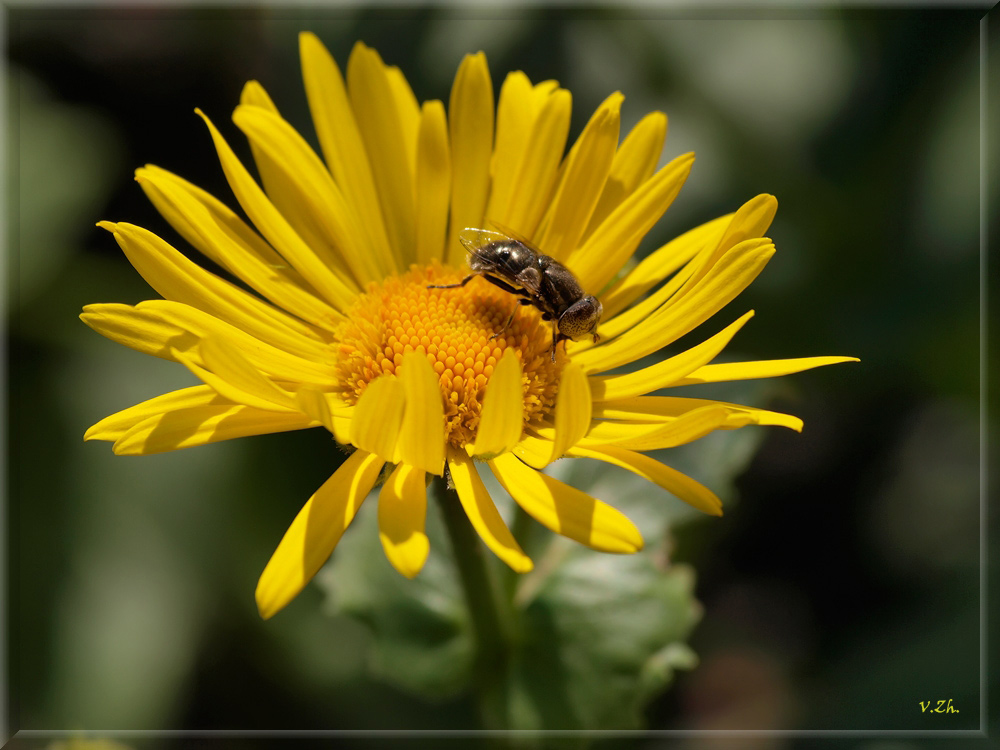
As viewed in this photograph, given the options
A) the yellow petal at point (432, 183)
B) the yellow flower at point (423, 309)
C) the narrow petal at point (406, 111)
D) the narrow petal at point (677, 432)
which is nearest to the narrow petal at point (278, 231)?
the yellow flower at point (423, 309)

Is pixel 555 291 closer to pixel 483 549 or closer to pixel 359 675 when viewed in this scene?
pixel 483 549

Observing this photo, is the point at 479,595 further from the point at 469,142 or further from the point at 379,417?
the point at 469,142

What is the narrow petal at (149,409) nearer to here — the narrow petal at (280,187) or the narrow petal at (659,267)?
the narrow petal at (280,187)

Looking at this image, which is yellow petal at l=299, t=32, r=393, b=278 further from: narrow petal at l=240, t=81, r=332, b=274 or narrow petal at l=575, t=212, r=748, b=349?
narrow petal at l=575, t=212, r=748, b=349

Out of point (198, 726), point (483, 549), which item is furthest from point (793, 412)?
point (198, 726)

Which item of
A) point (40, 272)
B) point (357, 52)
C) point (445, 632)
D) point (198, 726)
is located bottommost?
point (198, 726)

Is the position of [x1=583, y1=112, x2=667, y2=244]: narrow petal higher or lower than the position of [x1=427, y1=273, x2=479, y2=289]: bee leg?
higher

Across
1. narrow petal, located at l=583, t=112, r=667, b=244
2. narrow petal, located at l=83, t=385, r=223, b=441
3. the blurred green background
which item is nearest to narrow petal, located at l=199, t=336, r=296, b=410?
narrow petal, located at l=83, t=385, r=223, b=441
